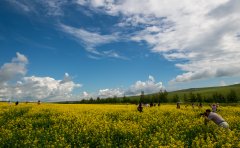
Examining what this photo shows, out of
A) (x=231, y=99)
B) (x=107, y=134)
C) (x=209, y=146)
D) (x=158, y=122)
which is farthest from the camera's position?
(x=231, y=99)

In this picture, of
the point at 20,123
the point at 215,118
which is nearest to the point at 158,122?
the point at 215,118

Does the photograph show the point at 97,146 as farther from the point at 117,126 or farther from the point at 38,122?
the point at 38,122

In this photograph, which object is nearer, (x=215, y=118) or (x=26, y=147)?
(x=26, y=147)

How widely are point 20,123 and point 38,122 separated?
127 centimetres

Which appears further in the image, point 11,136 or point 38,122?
point 38,122

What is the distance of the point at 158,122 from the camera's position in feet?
71.5

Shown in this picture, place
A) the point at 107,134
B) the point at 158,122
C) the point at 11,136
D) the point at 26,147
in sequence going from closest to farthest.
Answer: the point at 26,147
the point at 11,136
the point at 107,134
the point at 158,122

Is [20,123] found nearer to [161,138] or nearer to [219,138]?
[161,138]

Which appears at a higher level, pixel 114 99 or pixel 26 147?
pixel 114 99

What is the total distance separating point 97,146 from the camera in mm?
14555

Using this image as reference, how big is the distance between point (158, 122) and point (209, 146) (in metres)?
9.19

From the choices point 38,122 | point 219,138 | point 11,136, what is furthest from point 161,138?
point 38,122

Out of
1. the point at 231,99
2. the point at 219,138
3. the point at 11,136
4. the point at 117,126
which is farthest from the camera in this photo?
the point at 231,99

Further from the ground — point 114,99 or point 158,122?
point 114,99
